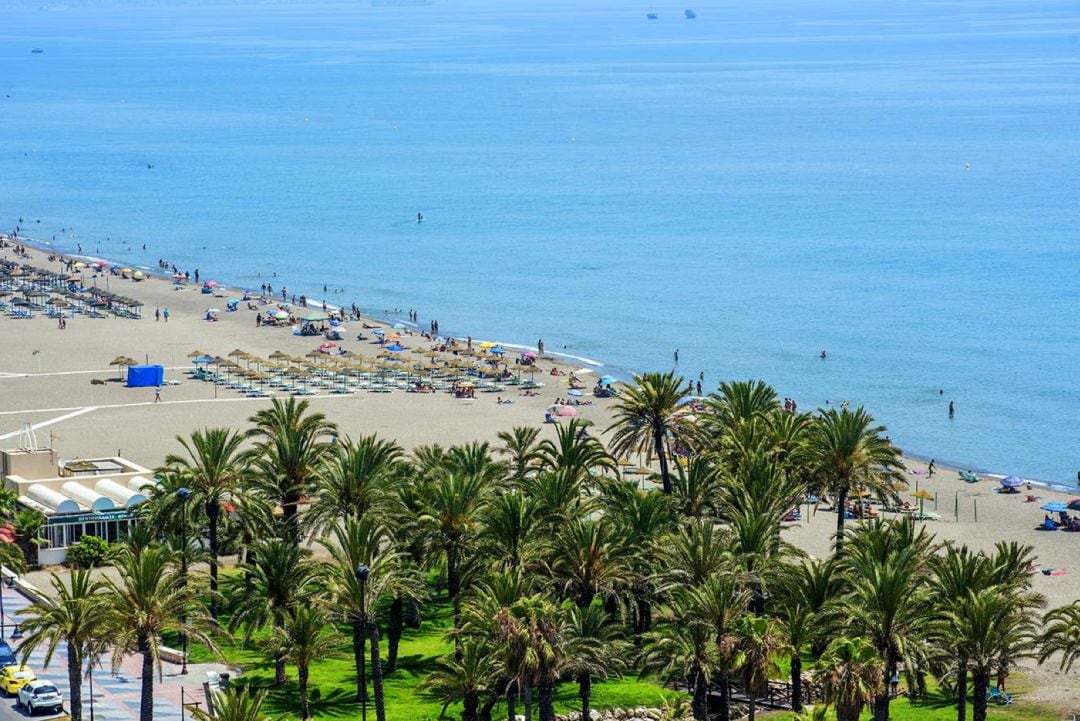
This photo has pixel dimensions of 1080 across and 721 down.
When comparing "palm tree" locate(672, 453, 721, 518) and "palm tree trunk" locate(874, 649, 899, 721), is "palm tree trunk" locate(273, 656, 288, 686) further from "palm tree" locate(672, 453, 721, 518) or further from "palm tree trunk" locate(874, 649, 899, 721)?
"palm tree trunk" locate(874, 649, 899, 721)

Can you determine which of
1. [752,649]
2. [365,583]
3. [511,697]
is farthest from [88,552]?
[752,649]

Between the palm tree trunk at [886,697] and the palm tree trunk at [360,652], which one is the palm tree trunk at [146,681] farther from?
the palm tree trunk at [886,697]

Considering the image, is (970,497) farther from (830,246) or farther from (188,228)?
(188,228)

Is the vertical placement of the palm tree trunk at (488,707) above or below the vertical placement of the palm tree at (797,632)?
below

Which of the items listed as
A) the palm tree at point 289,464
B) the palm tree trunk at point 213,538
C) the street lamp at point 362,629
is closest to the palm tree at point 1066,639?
the street lamp at point 362,629

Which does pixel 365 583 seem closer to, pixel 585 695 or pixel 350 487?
pixel 585 695

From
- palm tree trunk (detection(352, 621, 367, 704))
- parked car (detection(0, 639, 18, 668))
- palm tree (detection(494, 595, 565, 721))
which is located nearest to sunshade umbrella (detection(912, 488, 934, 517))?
palm tree trunk (detection(352, 621, 367, 704))
